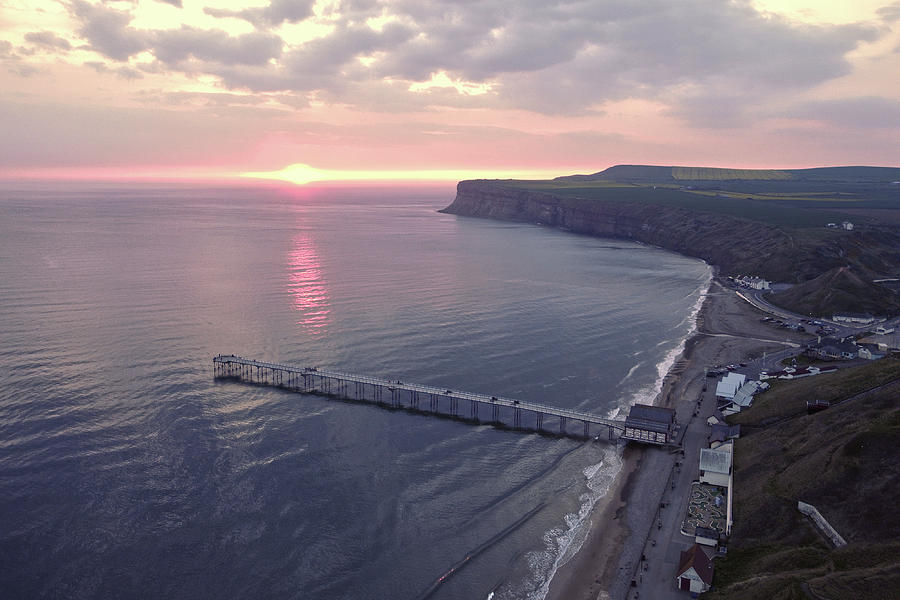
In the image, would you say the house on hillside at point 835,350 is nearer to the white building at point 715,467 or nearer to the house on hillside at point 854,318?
the house on hillside at point 854,318

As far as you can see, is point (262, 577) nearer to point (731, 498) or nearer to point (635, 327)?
point (731, 498)

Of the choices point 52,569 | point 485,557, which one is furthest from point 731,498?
point 52,569

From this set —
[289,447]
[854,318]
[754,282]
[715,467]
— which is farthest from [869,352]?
[289,447]

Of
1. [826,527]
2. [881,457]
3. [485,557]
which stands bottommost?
[485,557]

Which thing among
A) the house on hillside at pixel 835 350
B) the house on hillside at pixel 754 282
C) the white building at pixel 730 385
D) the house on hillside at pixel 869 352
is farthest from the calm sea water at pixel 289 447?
the house on hillside at pixel 754 282

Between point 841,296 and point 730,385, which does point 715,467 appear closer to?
point 730,385
